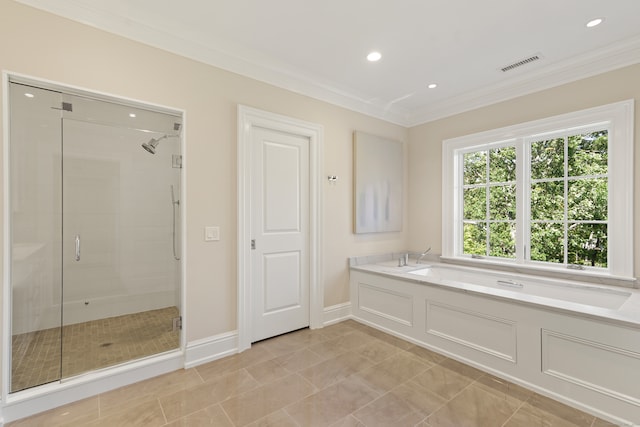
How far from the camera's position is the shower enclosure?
190 cm

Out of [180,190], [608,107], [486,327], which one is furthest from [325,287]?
[608,107]

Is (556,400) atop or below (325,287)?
below

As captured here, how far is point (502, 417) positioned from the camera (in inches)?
71.1

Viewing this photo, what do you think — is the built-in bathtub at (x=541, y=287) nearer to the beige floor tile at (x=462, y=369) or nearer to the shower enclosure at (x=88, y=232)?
the beige floor tile at (x=462, y=369)

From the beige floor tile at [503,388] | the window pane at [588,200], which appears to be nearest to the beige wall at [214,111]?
the window pane at [588,200]

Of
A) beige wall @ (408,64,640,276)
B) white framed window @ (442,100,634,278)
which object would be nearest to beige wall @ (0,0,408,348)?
beige wall @ (408,64,640,276)

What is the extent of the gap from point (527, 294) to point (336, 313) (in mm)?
1912

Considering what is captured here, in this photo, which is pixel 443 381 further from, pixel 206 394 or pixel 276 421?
pixel 206 394

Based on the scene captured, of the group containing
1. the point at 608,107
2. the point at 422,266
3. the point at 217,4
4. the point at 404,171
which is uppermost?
the point at 217,4

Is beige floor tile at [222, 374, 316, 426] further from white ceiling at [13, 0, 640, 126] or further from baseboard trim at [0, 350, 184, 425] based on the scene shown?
white ceiling at [13, 0, 640, 126]

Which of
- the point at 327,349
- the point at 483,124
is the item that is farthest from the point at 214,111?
the point at 483,124

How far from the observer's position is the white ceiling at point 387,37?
2.02 m

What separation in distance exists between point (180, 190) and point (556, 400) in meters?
3.18

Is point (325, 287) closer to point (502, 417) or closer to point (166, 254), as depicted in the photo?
point (166, 254)
